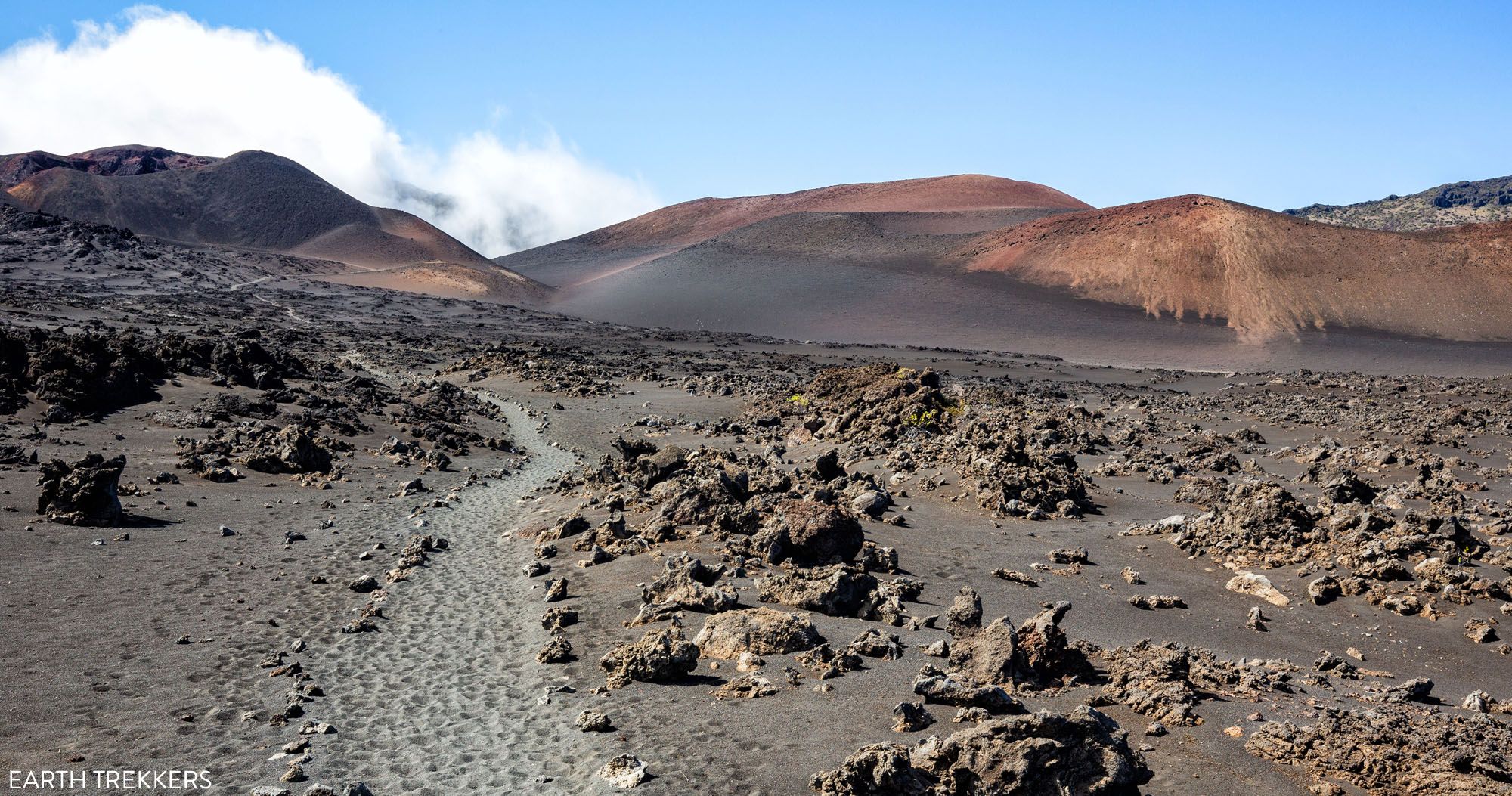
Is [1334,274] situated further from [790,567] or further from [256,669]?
[256,669]

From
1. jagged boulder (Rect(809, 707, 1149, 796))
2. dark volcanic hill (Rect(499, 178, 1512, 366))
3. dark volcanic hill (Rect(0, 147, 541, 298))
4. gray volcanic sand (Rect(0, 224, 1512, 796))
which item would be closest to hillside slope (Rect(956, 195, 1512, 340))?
dark volcanic hill (Rect(499, 178, 1512, 366))

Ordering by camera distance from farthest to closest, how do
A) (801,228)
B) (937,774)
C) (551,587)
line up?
(801,228) < (551,587) < (937,774)

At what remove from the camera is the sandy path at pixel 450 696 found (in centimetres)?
534

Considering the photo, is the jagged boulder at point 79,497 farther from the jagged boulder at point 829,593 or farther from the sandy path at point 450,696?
the jagged boulder at point 829,593

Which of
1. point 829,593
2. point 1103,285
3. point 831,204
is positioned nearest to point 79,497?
point 829,593

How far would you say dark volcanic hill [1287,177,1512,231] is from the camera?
87188 mm

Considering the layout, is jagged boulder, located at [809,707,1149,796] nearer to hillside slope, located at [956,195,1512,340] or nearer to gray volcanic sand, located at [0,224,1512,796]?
gray volcanic sand, located at [0,224,1512,796]

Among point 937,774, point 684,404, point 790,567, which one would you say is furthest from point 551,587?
point 684,404

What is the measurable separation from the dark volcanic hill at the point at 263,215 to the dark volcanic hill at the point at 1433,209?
83338mm

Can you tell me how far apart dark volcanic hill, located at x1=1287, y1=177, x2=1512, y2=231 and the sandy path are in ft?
319

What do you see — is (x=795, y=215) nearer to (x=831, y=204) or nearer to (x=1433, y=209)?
(x=831, y=204)

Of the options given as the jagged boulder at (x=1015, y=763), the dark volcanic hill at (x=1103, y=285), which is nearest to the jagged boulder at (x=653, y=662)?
the jagged boulder at (x=1015, y=763)

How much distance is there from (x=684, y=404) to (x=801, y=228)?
204 ft

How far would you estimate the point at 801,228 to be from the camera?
86688 millimetres
